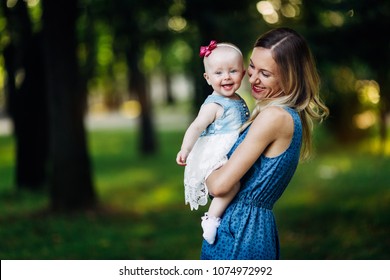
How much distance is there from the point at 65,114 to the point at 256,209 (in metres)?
7.45

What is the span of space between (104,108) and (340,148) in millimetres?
28702

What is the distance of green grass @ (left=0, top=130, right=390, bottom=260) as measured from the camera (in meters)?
7.79

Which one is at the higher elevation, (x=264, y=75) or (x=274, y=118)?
(x=264, y=75)

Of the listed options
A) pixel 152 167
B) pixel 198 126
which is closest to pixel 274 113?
pixel 198 126

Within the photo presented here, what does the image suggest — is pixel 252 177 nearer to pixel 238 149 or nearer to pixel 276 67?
pixel 238 149

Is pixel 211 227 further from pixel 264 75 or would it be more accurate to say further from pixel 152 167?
pixel 152 167

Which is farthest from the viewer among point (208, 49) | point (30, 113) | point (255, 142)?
point (30, 113)

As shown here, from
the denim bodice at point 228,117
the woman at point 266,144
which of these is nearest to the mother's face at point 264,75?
the woman at point 266,144

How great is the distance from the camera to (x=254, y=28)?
37.1 feet

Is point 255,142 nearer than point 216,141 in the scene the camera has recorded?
Yes

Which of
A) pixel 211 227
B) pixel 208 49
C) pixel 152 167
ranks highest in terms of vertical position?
pixel 208 49

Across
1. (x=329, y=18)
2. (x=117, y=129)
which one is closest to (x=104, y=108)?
(x=117, y=129)

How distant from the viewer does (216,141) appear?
2859 millimetres

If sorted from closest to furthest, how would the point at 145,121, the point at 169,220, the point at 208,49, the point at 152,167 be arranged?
1. the point at 208,49
2. the point at 169,220
3. the point at 152,167
4. the point at 145,121
